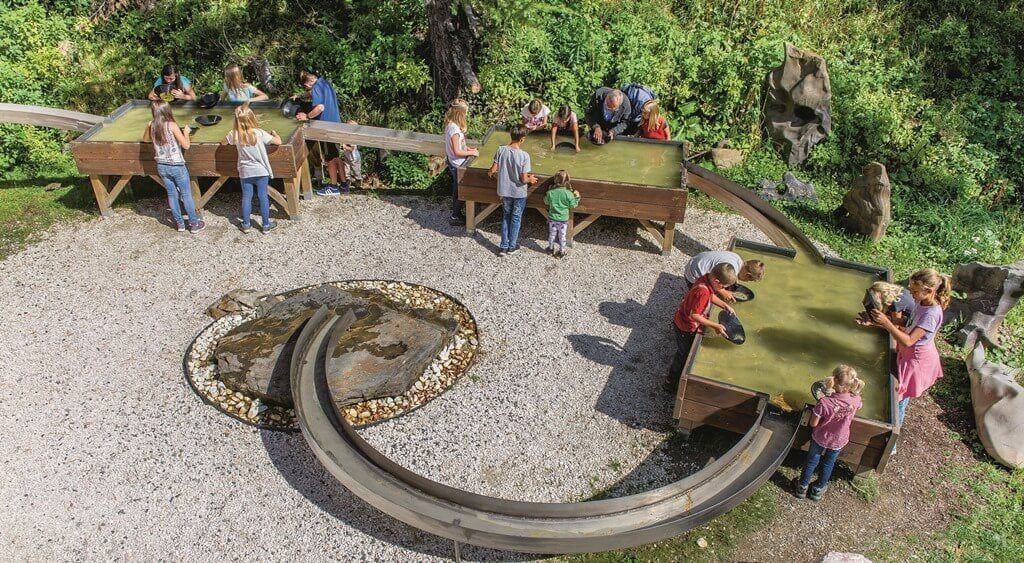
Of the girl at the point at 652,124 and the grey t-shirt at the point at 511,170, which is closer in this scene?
the grey t-shirt at the point at 511,170

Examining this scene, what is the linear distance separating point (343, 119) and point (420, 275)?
4.78 metres

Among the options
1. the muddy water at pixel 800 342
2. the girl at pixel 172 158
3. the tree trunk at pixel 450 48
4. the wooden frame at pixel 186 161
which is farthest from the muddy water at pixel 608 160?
the girl at pixel 172 158

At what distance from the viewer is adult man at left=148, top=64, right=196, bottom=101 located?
10336 mm

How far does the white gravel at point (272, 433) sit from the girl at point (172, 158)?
1.22 ft

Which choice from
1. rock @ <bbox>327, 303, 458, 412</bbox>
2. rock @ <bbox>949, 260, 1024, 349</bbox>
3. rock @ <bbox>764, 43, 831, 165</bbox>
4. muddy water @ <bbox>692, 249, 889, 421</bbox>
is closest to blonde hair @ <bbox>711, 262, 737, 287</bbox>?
muddy water @ <bbox>692, 249, 889, 421</bbox>

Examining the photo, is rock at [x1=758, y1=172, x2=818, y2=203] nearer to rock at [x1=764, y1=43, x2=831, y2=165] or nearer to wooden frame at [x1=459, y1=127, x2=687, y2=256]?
rock at [x1=764, y1=43, x2=831, y2=165]

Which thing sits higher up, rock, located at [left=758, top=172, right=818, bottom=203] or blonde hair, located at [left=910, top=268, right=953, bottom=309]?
blonde hair, located at [left=910, top=268, right=953, bottom=309]

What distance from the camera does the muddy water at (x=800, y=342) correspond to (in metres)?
6.03

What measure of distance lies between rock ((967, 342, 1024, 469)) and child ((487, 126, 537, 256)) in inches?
201

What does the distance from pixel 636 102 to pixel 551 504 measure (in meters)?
6.86

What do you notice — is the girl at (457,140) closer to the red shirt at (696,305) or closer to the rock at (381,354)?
the rock at (381,354)

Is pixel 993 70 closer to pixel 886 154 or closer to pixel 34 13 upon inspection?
pixel 886 154

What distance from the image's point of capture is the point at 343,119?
12.0 m

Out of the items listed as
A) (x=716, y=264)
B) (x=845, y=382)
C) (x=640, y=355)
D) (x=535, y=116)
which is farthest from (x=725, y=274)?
(x=535, y=116)
